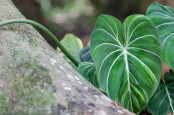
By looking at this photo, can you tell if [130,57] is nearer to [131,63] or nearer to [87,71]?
[131,63]

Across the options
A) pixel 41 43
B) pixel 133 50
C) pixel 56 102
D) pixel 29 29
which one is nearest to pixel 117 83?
pixel 133 50

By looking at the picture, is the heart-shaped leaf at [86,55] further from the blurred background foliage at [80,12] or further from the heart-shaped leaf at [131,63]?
the blurred background foliage at [80,12]

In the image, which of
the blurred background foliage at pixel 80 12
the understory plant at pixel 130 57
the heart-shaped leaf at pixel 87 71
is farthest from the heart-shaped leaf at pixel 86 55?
the blurred background foliage at pixel 80 12

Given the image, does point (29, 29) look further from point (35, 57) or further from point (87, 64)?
point (87, 64)

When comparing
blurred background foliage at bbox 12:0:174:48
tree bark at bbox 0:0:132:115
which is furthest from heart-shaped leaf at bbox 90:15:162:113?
blurred background foliage at bbox 12:0:174:48

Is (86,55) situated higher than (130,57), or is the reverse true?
(86,55)

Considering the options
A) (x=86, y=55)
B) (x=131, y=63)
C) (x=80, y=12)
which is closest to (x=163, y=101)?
(x=131, y=63)

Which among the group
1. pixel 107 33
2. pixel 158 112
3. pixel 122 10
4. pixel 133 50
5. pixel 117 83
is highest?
pixel 122 10
